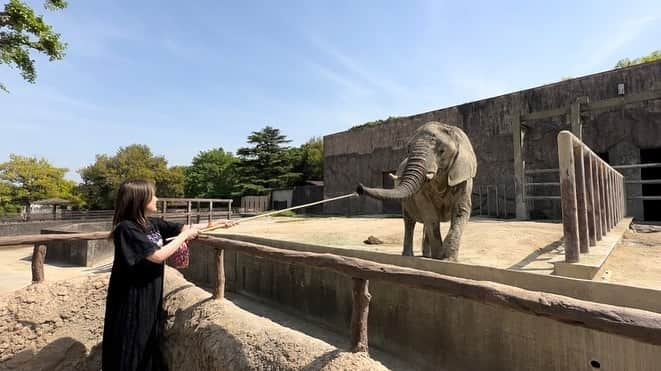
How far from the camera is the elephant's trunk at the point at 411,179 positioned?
10.9 feet

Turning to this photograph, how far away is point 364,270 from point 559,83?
11083mm

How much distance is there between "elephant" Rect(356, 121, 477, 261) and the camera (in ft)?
12.1

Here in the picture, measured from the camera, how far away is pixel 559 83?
1043 centimetres

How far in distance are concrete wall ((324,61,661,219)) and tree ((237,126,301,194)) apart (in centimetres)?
1150

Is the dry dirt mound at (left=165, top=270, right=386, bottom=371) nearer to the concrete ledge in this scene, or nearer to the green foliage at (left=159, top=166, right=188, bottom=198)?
the concrete ledge

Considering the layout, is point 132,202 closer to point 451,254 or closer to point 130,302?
point 130,302

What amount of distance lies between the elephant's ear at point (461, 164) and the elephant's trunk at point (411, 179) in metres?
0.38

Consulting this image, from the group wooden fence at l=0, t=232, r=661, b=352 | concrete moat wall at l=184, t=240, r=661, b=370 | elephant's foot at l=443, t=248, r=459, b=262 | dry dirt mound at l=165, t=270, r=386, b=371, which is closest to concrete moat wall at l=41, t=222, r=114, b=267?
wooden fence at l=0, t=232, r=661, b=352

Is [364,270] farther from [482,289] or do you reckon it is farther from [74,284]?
[74,284]

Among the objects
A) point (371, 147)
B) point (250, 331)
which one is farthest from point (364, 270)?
point (371, 147)

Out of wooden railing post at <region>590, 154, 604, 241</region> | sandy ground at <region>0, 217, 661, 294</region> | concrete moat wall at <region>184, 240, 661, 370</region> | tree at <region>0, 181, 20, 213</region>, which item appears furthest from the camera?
tree at <region>0, 181, 20, 213</region>

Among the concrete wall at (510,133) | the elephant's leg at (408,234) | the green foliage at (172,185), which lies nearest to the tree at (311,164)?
the green foliage at (172,185)

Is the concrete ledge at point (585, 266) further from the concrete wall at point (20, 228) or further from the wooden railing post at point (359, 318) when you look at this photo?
the concrete wall at point (20, 228)

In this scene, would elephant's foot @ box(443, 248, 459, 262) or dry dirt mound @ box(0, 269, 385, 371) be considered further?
elephant's foot @ box(443, 248, 459, 262)
